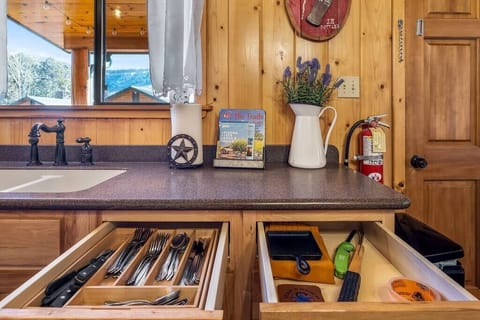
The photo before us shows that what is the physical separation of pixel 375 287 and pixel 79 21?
184cm

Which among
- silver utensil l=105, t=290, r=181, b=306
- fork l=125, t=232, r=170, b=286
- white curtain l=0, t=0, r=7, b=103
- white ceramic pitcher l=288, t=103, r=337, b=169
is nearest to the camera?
silver utensil l=105, t=290, r=181, b=306

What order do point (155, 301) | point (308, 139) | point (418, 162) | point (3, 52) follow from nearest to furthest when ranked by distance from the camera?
1. point (155, 301)
2. point (3, 52)
3. point (308, 139)
4. point (418, 162)

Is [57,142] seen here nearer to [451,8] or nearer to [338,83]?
[338,83]

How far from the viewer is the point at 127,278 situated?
71cm

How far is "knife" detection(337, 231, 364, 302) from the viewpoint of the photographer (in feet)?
2.20

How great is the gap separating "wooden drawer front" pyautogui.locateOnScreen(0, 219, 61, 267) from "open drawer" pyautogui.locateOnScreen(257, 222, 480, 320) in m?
0.61

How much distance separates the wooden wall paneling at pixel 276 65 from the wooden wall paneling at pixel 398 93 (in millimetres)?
523

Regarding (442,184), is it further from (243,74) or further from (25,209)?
(25,209)

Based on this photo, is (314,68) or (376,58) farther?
(376,58)

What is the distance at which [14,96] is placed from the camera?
1671 millimetres

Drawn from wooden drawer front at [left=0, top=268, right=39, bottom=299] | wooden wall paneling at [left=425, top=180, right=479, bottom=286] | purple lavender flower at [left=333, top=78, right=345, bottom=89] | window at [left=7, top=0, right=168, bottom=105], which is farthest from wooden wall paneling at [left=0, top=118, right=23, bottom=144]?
wooden wall paneling at [left=425, top=180, right=479, bottom=286]

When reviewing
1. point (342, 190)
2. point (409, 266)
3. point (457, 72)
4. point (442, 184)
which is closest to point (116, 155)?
point (342, 190)

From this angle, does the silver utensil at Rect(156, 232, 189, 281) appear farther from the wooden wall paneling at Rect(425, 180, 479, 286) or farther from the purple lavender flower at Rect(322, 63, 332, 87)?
the wooden wall paneling at Rect(425, 180, 479, 286)

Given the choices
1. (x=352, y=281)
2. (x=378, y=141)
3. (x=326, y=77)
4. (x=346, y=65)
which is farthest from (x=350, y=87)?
(x=352, y=281)
